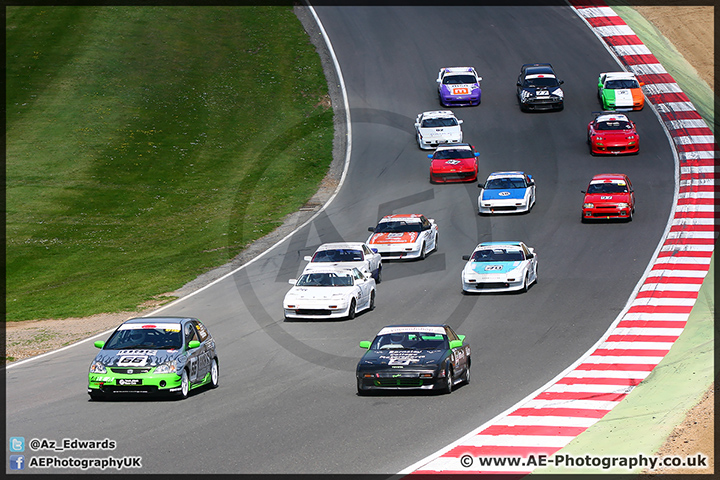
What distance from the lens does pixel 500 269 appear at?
27.4 m

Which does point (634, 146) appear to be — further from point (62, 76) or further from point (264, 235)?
point (62, 76)

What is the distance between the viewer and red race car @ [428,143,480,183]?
135 ft

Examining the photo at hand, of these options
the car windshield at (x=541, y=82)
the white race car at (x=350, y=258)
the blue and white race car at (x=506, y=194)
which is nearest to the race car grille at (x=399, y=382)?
the white race car at (x=350, y=258)

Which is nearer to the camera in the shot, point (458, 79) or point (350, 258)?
point (350, 258)

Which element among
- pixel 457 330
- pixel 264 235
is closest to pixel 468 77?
pixel 264 235

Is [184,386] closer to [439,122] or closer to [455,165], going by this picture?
[455,165]

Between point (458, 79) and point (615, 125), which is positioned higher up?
point (458, 79)

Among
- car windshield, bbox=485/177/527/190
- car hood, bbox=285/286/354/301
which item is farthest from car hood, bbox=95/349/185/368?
car windshield, bbox=485/177/527/190

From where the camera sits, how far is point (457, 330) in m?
23.3

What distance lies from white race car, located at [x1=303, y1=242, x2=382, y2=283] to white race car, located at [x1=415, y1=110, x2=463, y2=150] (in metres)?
15.6

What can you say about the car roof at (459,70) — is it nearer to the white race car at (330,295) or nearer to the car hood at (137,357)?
the white race car at (330,295)

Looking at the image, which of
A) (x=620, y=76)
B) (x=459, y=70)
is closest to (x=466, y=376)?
(x=620, y=76)

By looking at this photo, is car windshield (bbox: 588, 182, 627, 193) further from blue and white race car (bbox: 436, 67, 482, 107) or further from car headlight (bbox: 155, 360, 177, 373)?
car headlight (bbox: 155, 360, 177, 373)

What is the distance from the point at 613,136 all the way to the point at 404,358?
94.2 feet
